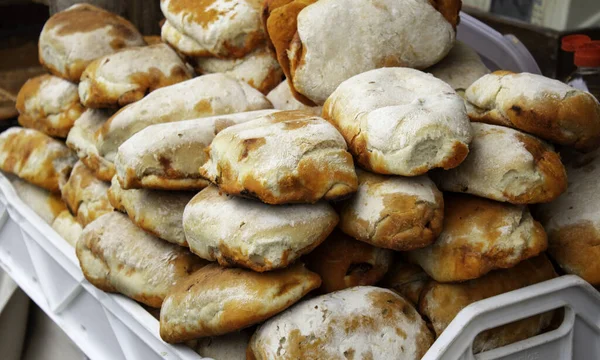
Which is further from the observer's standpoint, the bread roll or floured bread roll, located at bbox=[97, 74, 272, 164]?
floured bread roll, located at bbox=[97, 74, 272, 164]

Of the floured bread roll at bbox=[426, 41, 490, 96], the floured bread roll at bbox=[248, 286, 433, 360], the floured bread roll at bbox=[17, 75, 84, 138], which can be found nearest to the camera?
the floured bread roll at bbox=[248, 286, 433, 360]

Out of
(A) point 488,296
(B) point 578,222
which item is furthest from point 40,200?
(B) point 578,222

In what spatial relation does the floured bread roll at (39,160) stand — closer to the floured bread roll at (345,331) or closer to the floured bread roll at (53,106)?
the floured bread roll at (53,106)

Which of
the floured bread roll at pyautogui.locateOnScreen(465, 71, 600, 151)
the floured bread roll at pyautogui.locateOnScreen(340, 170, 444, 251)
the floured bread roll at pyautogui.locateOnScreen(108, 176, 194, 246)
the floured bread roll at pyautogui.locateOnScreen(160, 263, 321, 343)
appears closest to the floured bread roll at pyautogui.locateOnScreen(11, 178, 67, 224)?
the floured bread roll at pyautogui.locateOnScreen(108, 176, 194, 246)

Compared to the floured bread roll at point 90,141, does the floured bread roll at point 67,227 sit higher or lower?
lower

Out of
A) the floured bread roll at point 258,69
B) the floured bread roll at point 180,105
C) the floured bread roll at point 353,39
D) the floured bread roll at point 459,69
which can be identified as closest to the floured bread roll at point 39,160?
the floured bread roll at point 180,105

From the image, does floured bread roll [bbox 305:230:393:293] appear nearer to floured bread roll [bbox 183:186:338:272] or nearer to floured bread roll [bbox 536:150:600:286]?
floured bread roll [bbox 183:186:338:272]

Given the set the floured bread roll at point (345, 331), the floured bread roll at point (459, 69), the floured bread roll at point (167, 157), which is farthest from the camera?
the floured bread roll at point (459, 69)
